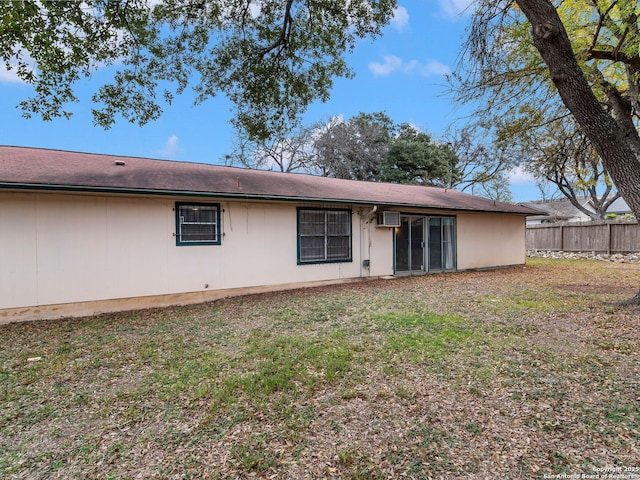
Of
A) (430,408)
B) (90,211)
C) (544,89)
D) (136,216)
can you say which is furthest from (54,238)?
(544,89)

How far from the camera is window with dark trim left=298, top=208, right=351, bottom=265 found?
8547 millimetres

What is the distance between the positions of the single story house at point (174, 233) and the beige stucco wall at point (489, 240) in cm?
99

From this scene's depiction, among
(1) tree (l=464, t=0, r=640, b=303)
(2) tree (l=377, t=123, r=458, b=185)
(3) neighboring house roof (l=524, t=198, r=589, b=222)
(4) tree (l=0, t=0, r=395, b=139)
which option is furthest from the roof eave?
(3) neighboring house roof (l=524, t=198, r=589, b=222)

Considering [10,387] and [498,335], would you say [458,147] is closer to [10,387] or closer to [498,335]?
Result: [498,335]

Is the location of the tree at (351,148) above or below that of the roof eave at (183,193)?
above

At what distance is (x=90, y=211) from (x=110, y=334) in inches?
101

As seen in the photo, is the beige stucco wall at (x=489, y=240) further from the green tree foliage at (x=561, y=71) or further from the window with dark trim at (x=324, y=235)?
the window with dark trim at (x=324, y=235)

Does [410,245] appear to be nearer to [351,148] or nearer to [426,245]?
[426,245]

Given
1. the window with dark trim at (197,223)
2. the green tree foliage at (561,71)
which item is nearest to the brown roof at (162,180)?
the window with dark trim at (197,223)

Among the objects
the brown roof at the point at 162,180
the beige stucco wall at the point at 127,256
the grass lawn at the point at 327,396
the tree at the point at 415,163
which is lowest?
the grass lawn at the point at 327,396

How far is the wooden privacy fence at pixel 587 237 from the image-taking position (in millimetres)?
14016

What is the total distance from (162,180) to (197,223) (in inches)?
45.2

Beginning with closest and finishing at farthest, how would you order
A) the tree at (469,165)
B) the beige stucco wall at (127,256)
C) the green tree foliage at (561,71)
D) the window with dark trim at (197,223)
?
the green tree foliage at (561,71) < the beige stucco wall at (127,256) < the window with dark trim at (197,223) < the tree at (469,165)

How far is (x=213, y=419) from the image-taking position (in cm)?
266
